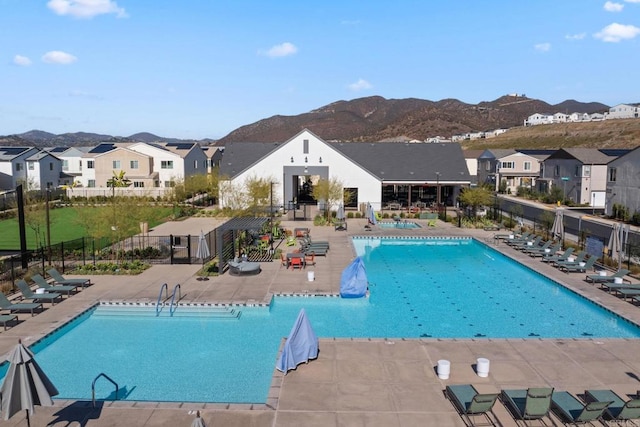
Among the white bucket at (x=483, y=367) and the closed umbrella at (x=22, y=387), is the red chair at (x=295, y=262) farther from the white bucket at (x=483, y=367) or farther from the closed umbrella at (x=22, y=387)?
the closed umbrella at (x=22, y=387)

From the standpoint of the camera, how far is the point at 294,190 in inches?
2071

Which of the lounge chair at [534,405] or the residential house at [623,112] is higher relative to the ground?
the residential house at [623,112]

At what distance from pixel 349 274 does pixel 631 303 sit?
1082cm

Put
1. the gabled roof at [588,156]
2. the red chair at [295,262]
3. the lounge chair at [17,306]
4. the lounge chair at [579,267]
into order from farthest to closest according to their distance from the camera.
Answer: the gabled roof at [588,156], the red chair at [295,262], the lounge chair at [579,267], the lounge chair at [17,306]

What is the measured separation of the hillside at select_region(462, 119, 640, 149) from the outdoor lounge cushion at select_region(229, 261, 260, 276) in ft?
318

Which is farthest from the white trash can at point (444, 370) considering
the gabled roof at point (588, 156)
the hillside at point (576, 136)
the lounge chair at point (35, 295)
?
the hillside at point (576, 136)

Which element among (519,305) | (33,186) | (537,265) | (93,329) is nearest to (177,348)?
(93,329)

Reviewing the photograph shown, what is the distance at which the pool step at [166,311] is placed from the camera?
18281 millimetres

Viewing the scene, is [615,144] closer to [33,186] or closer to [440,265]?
[440,265]

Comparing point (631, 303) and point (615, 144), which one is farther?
point (615, 144)

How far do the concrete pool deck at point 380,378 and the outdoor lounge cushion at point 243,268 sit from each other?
134 inches

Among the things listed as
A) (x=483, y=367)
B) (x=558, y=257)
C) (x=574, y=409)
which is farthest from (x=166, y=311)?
(x=558, y=257)

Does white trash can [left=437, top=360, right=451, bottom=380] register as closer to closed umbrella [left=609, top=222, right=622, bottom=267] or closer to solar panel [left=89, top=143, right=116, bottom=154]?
closed umbrella [left=609, top=222, right=622, bottom=267]

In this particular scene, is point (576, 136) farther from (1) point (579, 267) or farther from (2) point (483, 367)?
(2) point (483, 367)
